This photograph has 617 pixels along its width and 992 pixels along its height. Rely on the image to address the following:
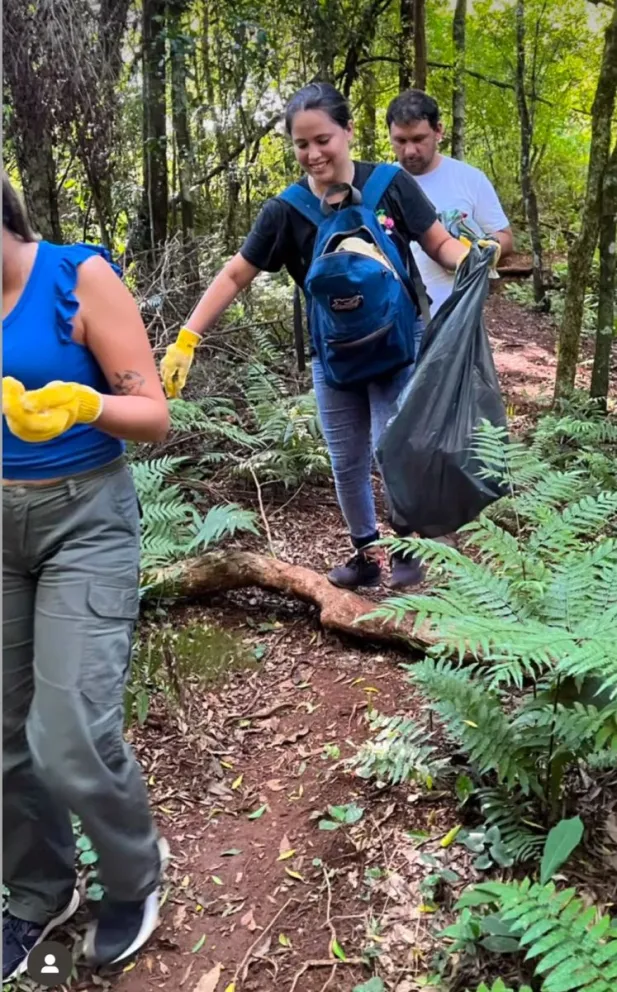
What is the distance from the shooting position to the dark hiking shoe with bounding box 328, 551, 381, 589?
11.9 ft

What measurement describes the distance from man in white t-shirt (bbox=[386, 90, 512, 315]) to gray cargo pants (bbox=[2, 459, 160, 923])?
241 centimetres

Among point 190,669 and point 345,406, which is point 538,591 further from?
point 190,669

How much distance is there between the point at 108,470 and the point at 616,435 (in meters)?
4.59

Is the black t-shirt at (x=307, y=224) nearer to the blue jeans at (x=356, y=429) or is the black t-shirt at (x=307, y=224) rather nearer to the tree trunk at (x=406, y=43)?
the blue jeans at (x=356, y=429)

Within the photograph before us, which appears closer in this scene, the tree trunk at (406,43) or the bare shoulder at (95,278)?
the bare shoulder at (95,278)

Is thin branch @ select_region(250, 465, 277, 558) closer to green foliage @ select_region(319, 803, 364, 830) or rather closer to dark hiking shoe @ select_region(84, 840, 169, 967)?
green foliage @ select_region(319, 803, 364, 830)

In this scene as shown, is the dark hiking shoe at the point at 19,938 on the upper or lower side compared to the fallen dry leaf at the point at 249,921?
upper

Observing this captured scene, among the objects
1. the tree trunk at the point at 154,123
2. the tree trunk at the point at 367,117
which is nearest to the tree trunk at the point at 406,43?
the tree trunk at the point at 367,117

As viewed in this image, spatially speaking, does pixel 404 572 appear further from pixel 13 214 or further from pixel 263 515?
pixel 13 214

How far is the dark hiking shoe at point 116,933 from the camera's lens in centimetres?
203

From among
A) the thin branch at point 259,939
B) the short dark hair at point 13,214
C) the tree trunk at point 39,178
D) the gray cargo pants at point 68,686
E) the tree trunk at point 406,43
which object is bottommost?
the thin branch at point 259,939

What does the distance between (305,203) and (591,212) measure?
3.49m

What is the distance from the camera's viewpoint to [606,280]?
5957 mm

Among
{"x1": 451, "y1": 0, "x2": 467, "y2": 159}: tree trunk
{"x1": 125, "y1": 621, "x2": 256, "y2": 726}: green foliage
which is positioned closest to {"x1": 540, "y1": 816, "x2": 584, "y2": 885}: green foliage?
{"x1": 125, "y1": 621, "x2": 256, "y2": 726}: green foliage
